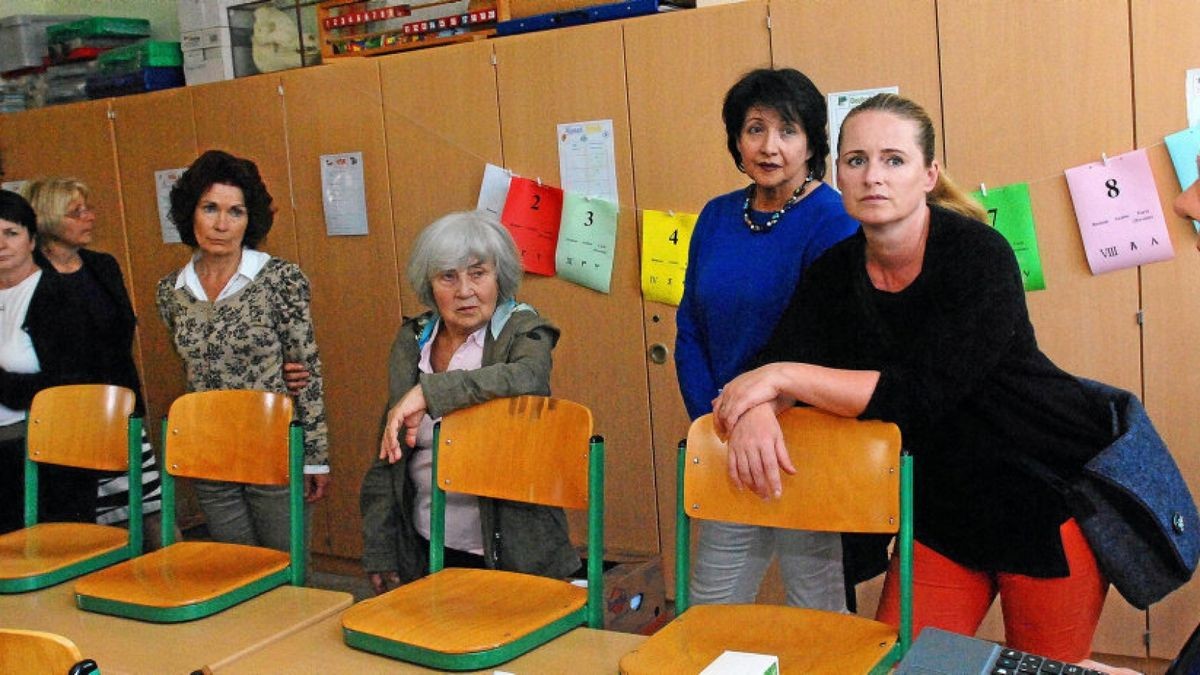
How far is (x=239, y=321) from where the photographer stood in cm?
299

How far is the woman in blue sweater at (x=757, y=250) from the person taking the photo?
2277 millimetres

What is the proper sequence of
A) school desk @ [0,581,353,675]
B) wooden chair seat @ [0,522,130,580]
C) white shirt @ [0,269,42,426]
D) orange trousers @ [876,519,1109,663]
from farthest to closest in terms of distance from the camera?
1. white shirt @ [0,269,42,426]
2. wooden chair seat @ [0,522,130,580]
3. school desk @ [0,581,353,675]
4. orange trousers @ [876,519,1109,663]

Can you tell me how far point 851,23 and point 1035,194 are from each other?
70cm

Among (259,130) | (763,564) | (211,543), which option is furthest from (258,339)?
(259,130)

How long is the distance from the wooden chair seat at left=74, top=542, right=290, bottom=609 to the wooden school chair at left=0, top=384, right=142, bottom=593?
0.16m

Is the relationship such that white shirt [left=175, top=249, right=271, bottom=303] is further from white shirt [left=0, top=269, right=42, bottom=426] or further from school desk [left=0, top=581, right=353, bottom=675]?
school desk [left=0, top=581, right=353, bottom=675]

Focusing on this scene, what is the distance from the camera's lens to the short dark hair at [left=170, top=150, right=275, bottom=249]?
10.1ft

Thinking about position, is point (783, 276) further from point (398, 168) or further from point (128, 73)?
point (128, 73)

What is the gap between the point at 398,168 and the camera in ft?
13.9

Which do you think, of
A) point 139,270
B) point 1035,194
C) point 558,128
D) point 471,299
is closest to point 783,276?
point 471,299

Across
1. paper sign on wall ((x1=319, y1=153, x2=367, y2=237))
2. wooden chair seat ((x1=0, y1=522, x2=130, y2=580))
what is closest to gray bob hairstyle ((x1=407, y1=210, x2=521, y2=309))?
wooden chair seat ((x1=0, y1=522, x2=130, y2=580))

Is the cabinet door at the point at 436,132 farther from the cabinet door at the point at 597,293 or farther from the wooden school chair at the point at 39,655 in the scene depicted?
the wooden school chair at the point at 39,655

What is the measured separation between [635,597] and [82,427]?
1510mm

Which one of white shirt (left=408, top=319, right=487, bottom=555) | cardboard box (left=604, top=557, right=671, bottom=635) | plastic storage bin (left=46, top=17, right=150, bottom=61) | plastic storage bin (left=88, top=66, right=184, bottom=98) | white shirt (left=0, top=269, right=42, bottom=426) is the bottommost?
cardboard box (left=604, top=557, right=671, bottom=635)
